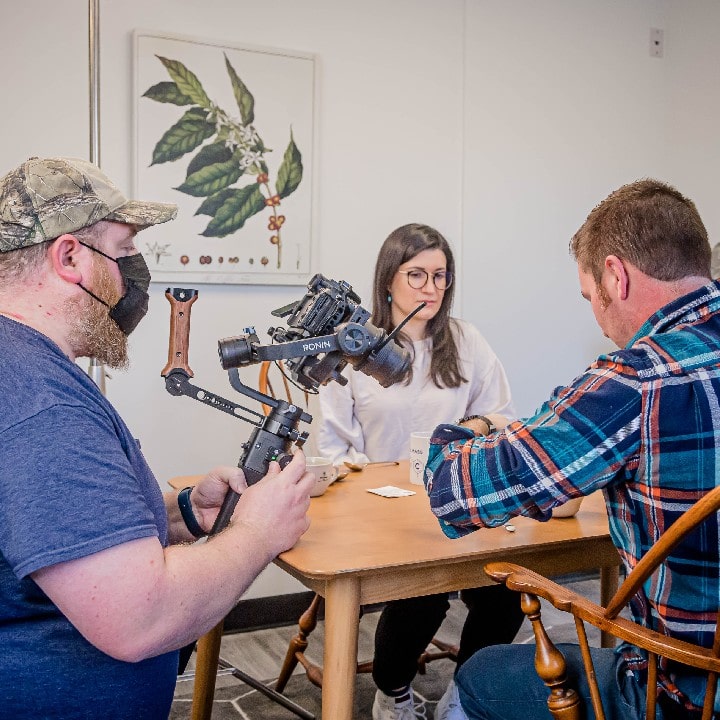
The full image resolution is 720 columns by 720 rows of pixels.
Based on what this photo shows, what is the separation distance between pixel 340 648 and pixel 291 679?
1.37 metres

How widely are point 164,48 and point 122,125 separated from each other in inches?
11.9

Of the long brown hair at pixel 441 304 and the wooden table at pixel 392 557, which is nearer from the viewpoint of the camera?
the wooden table at pixel 392 557

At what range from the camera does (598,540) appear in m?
1.72

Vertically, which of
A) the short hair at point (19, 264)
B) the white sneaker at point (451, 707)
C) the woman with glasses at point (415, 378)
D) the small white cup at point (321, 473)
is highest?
the short hair at point (19, 264)

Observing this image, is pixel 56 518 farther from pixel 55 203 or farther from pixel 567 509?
pixel 567 509

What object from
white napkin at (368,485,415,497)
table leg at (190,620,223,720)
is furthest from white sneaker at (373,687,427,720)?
white napkin at (368,485,415,497)

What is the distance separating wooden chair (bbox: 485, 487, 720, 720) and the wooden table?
0.15 meters

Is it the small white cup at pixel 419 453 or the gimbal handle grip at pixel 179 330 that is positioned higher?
the gimbal handle grip at pixel 179 330

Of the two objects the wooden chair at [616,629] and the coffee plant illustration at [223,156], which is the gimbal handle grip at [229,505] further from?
the coffee plant illustration at [223,156]

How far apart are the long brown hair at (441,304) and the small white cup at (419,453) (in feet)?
2.36

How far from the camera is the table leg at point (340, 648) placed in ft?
5.01

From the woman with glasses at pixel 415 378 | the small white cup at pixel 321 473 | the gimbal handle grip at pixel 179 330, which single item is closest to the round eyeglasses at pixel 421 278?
the woman with glasses at pixel 415 378

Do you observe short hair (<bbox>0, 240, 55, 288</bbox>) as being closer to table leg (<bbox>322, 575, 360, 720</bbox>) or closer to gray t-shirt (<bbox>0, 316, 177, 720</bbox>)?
gray t-shirt (<bbox>0, 316, 177, 720</bbox>)

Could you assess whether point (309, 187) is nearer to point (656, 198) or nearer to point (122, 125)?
point (122, 125)
